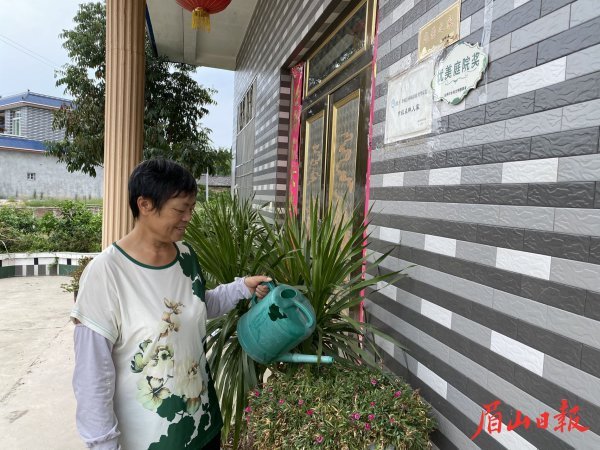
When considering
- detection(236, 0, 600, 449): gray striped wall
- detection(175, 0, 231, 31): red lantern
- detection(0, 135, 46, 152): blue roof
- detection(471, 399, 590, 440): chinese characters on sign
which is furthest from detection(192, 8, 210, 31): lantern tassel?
detection(0, 135, 46, 152): blue roof

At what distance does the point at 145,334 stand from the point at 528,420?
0.96 meters

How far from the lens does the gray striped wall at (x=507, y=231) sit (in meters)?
0.94

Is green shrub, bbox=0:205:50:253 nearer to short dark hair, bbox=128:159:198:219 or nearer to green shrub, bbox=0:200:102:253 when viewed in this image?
green shrub, bbox=0:200:102:253

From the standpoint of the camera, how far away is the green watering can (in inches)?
55.7

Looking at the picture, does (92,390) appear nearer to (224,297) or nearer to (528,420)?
(224,297)

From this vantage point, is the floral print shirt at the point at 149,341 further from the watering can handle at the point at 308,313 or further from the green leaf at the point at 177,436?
the watering can handle at the point at 308,313

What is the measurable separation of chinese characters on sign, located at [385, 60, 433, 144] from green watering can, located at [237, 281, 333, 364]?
2.47 ft

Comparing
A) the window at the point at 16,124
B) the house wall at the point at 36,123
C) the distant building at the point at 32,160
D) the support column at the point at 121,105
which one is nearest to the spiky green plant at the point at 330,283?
the support column at the point at 121,105

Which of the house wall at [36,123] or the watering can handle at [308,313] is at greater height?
the house wall at [36,123]

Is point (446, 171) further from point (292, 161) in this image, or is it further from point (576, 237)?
point (292, 161)

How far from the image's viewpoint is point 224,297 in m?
1.57

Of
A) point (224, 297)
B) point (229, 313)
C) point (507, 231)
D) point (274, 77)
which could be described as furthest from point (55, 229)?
point (507, 231)

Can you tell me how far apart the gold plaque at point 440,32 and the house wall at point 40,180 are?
878 inches

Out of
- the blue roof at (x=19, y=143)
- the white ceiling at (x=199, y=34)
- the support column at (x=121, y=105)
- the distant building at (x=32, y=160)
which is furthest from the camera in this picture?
the distant building at (x=32, y=160)
